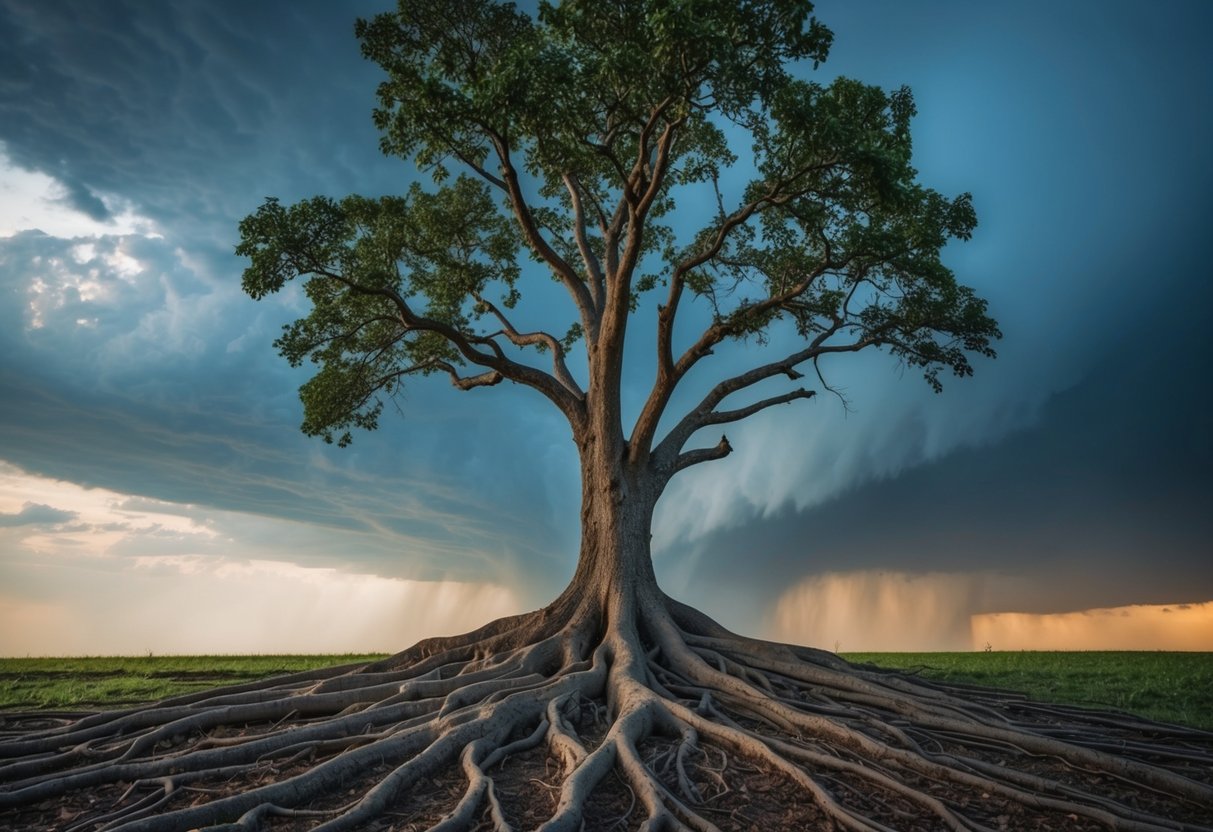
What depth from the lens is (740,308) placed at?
14750mm

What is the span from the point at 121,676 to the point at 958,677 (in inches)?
702

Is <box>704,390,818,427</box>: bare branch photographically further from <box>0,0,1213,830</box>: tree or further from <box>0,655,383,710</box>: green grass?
<box>0,655,383,710</box>: green grass

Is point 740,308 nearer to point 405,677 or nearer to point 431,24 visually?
point 431,24

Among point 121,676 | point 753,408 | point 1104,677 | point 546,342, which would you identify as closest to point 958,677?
point 1104,677

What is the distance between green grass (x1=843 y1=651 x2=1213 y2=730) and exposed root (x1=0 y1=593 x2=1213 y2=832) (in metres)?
2.49

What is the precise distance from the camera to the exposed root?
6387 mm

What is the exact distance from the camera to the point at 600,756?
7227 millimetres

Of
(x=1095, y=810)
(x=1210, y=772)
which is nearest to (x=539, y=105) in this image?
(x=1095, y=810)

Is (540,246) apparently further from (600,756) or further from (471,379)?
(600,756)

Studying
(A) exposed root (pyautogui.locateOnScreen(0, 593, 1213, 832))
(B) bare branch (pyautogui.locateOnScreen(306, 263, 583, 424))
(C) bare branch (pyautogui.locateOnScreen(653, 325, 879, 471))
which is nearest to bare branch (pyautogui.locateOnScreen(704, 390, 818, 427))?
(C) bare branch (pyautogui.locateOnScreen(653, 325, 879, 471))

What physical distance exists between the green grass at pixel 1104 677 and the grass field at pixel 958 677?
0.7 inches

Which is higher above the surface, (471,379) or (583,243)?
(583,243)

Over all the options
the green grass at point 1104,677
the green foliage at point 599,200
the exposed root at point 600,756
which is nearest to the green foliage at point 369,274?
the green foliage at point 599,200

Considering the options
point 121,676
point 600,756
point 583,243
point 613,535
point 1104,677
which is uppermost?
point 583,243
